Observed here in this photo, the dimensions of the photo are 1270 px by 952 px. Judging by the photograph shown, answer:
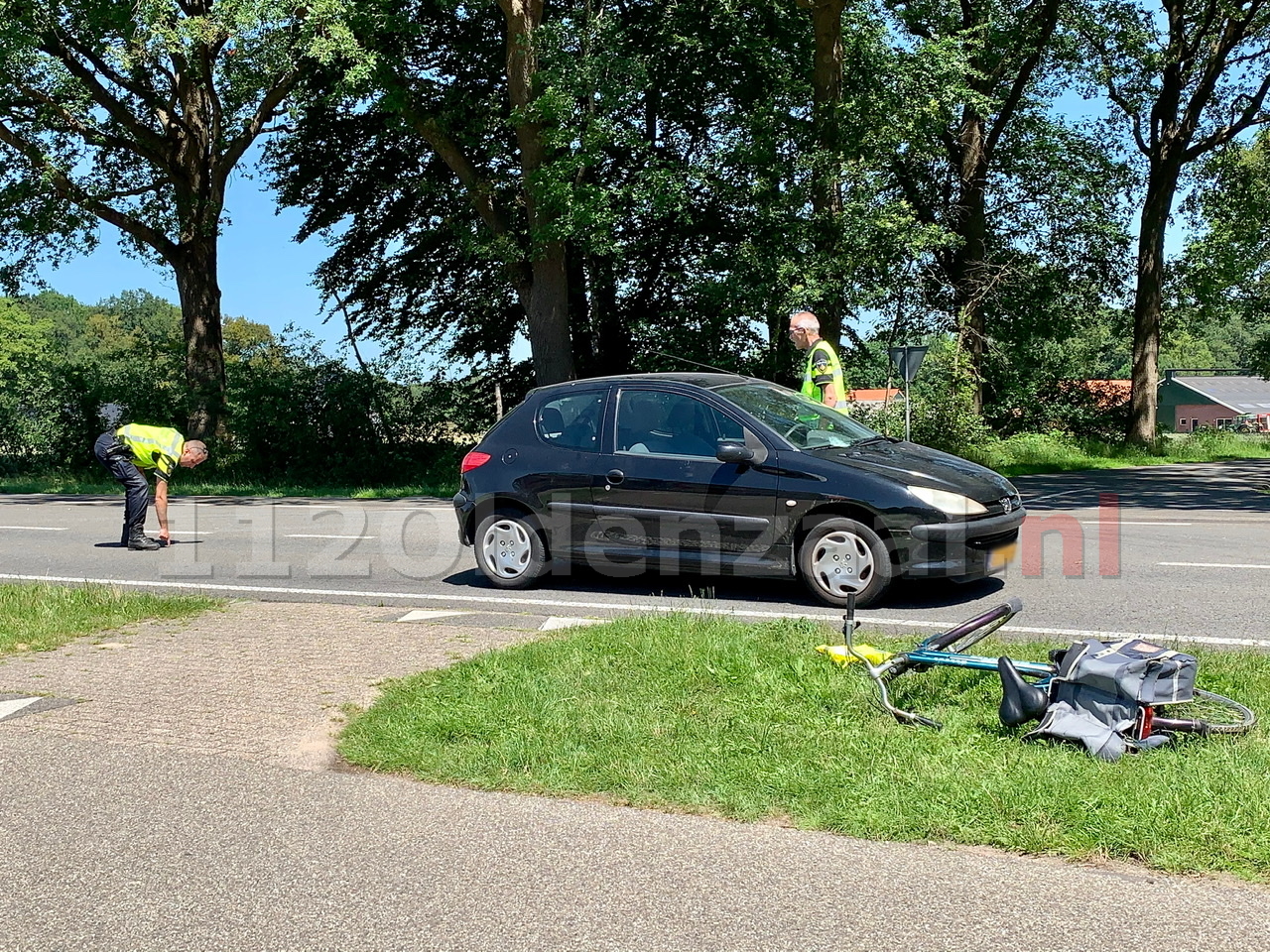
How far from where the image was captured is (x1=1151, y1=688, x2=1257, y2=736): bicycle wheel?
15.8ft

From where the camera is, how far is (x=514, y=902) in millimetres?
3729

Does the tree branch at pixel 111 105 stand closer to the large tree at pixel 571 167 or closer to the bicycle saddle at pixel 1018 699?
the large tree at pixel 571 167

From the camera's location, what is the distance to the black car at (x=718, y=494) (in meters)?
8.14

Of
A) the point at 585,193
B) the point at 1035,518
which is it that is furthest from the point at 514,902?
the point at 585,193

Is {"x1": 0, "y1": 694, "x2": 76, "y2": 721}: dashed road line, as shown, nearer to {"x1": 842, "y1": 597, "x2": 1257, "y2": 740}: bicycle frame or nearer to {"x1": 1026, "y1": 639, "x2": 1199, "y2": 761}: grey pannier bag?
{"x1": 842, "y1": 597, "x2": 1257, "y2": 740}: bicycle frame

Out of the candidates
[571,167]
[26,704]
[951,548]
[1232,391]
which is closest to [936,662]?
[951,548]

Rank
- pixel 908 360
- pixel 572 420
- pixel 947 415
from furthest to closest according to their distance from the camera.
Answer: pixel 947 415 < pixel 908 360 < pixel 572 420

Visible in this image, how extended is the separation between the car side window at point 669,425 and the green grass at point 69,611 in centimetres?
340

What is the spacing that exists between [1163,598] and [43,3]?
2231 centimetres

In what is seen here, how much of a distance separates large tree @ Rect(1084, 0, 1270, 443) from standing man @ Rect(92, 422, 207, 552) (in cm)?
2562

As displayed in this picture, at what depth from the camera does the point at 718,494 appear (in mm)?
8656

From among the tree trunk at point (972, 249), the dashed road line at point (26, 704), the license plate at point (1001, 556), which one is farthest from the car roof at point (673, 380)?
the tree trunk at point (972, 249)

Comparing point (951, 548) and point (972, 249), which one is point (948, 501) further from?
point (972, 249)

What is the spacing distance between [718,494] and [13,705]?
15.3 ft
